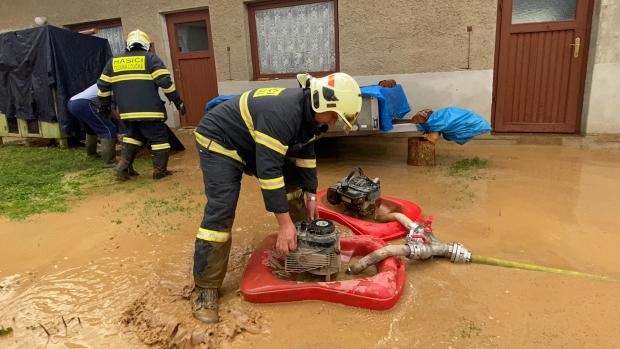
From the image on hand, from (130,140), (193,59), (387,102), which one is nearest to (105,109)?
(130,140)

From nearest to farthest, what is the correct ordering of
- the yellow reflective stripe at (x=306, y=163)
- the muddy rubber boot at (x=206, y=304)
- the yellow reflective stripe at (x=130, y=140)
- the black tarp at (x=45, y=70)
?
the muddy rubber boot at (x=206, y=304), the yellow reflective stripe at (x=306, y=163), the yellow reflective stripe at (x=130, y=140), the black tarp at (x=45, y=70)

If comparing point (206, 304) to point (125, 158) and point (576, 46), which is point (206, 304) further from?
point (576, 46)

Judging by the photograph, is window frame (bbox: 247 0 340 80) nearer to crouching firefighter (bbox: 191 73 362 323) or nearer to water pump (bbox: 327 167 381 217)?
water pump (bbox: 327 167 381 217)

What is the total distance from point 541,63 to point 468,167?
257 cm

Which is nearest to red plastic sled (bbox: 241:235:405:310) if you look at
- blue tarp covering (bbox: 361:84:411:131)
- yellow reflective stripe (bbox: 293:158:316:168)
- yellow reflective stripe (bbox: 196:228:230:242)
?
yellow reflective stripe (bbox: 196:228:230:242)

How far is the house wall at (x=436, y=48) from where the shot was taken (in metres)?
6.53

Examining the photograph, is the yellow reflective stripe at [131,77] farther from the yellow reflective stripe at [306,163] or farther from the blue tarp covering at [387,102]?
the yellow reflective stripe at [306,163]

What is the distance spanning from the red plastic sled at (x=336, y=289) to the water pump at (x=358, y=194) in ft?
3.23

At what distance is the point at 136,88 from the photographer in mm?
5531

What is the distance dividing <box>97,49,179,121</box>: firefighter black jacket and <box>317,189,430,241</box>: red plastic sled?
2809 mm

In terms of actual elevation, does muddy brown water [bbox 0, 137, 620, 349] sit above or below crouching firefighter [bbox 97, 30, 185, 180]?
below

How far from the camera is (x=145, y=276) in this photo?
3.21 m

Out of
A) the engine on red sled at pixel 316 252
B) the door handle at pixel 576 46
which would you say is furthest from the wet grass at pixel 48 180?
the door handle at pixel 576 46

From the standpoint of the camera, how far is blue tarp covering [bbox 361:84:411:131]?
5.53 meters
